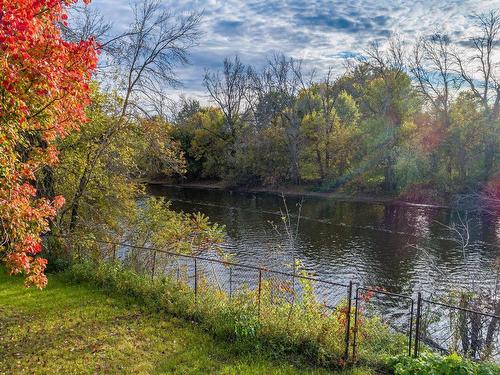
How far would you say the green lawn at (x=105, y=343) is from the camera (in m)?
7.53

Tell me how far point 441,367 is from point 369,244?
1880cm

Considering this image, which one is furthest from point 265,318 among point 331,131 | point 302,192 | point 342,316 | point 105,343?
point 331,131

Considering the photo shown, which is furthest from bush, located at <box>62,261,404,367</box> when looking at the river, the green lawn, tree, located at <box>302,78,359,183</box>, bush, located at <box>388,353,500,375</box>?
tree, located at <box>302,78,359,183</box>

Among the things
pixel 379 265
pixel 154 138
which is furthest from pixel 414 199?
pixel 154 138

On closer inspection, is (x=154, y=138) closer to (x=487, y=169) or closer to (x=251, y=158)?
(x=487, y=169)

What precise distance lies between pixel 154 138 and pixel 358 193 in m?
37.3

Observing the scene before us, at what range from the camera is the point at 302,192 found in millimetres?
53031

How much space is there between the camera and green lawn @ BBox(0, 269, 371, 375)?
24.7 feet

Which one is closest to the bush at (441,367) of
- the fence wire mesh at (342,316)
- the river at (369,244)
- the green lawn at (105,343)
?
the fence wire mesh at (342,316)

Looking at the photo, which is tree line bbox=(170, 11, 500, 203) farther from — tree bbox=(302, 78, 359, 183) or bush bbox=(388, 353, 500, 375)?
bush bbox=(388, 353, 500, 375)

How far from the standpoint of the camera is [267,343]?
8.30m

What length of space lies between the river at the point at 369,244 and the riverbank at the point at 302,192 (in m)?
2.12

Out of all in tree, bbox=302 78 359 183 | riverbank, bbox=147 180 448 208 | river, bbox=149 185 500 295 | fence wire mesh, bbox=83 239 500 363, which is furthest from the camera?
tree, bbox=302 78 359 183

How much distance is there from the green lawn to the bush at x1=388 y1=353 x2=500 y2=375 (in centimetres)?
72
